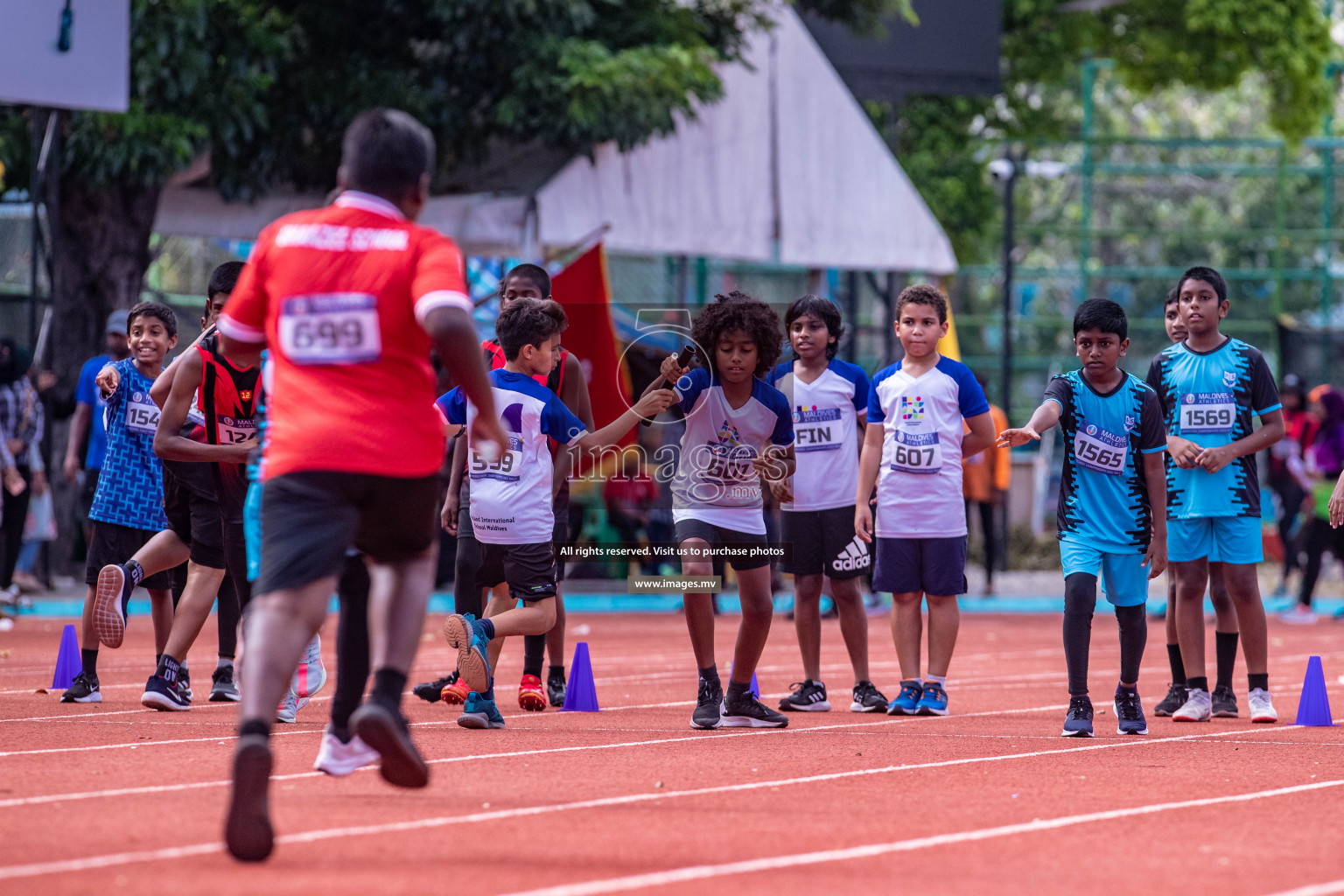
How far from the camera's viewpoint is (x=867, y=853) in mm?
4922

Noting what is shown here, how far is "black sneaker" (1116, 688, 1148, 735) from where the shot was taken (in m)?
8.02

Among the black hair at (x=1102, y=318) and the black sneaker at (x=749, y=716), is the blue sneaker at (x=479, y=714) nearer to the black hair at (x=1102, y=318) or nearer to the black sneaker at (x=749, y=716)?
the black sneaker at (x=749, y=716)

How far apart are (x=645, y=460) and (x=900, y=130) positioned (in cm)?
1616

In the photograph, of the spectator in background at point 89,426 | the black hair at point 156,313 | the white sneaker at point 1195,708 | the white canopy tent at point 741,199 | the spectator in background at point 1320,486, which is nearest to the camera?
the white sneaker at point 1195,708

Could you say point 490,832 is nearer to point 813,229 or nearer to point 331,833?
point 331,833

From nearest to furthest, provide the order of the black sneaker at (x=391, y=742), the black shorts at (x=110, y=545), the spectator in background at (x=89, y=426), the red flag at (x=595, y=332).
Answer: the black sneaker at (x=391, y=742), the black shorts at (x=110, y=545), the spectator in background at (x=89, y=426), the red flag at (x=595, y=332)

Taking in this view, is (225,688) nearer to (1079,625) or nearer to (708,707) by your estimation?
(708,707)

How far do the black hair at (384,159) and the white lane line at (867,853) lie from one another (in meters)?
2.06

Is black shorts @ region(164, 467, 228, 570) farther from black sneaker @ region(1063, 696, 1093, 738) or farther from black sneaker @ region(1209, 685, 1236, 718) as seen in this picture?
black sneaker @ region(1209, 685, 1236, 718)

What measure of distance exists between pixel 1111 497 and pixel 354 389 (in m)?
4.30

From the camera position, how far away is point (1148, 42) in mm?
28969

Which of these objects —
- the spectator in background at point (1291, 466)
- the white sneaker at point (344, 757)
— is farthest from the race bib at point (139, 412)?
the spectator in background at point (1291, 466)

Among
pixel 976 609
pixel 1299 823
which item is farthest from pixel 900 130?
pixel 1299 823

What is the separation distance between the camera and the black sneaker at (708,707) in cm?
798
